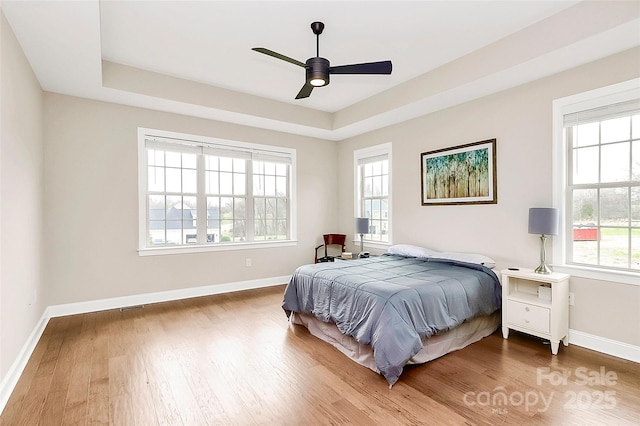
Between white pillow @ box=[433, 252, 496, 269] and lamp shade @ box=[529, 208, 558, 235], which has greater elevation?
lamp shade @ box=[529, 208, 558, 235]

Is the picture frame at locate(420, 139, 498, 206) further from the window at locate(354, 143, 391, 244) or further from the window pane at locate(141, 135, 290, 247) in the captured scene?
the window pane at locate(141, 135, 290, 247)

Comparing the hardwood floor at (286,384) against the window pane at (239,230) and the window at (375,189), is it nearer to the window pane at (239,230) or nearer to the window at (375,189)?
the window pane at (239,230)

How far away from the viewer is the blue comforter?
2.43m

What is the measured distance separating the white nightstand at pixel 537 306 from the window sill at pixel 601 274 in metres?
0.11

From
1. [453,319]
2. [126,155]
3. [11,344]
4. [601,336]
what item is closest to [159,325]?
[11,344]

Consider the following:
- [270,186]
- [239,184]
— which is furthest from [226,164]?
[270,186]

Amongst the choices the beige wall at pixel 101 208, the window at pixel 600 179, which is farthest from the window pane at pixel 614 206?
the beige wall at pixel 101 208

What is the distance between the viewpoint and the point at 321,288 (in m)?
3.23

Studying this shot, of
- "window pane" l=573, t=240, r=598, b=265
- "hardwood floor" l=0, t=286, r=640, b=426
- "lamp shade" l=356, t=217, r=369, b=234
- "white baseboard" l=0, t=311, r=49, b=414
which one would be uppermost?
"lamp shade" l=356, t=217, r=369, b=234

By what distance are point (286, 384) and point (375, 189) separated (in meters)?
3.84

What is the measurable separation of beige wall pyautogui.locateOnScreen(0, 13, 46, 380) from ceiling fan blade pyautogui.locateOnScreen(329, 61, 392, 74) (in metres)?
2.51

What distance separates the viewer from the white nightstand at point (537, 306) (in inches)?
115

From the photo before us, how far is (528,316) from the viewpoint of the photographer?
3.06 metres

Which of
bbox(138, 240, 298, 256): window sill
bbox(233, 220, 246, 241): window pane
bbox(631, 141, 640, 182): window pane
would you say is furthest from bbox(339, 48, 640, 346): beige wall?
bbox(233, 220, 246, 241): window pane
